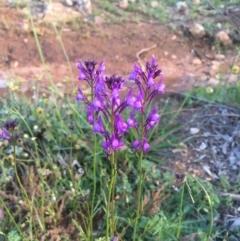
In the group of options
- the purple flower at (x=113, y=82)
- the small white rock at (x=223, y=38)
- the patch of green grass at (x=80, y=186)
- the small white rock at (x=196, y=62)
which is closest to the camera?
the purple flower at (x=113, y=82)

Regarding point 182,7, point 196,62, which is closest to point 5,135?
point 196,62

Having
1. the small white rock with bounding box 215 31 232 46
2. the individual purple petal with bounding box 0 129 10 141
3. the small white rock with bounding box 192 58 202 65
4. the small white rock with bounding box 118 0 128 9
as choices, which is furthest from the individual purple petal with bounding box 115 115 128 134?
the small white rock with bounding box 118 0 128 9

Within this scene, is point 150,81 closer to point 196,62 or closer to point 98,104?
point 98,104

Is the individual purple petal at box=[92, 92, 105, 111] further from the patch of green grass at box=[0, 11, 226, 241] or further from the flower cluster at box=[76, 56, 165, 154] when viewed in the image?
the patch of green grass at box=[0, 11, 226, 241]

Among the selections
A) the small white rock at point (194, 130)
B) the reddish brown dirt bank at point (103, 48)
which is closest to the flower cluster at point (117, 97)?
the small white rock at point (194, 130)

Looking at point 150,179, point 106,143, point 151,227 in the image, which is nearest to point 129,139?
point 150,179

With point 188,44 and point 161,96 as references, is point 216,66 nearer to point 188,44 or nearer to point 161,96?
point 188,44

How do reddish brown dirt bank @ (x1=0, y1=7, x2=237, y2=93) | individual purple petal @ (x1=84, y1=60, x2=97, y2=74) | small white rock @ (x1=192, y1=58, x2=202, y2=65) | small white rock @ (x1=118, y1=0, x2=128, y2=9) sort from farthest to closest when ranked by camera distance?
small white rock @ (x1=118, y1=0, x2=128, y2=9), small white rock @ (x1=192, y1=58, x2=202, y2=65), reddish brown dirt bank @ (x1=0, y1=7, x2=237, y2=93), individual purple petal @ (x1=84, y1=60, x2=97, y2=74)

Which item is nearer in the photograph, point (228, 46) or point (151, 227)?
point (151, 227)

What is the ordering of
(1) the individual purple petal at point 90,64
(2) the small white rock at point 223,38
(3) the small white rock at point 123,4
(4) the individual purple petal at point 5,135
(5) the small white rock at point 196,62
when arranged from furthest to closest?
1. (3) the small white rock at point 123,4
2. (2) the small white rock at point 223,38
3. (5) the small white rock at point 196,62
4. (4) the individual purple petal at point 5,135
5. (1) the individual purple petal at point 90,64

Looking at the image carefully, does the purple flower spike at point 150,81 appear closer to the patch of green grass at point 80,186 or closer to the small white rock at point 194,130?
the patch of green grass at point 80,186

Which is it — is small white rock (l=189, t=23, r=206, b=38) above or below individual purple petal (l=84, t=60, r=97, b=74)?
below
